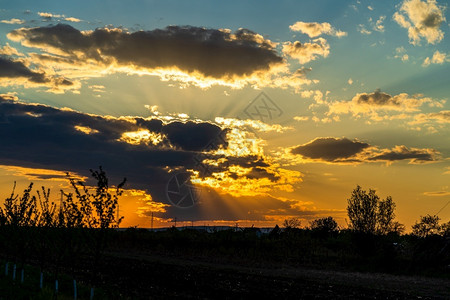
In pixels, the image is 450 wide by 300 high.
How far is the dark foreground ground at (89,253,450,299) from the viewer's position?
1331 inches

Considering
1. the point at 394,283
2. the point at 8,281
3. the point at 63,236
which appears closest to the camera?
the point at 63,236

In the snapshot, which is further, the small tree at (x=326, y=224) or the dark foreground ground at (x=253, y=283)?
the small tree at (x=326, y=224)

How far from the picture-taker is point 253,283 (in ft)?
133

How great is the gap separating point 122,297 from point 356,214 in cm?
4486

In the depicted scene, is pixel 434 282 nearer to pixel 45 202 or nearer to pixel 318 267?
pixel 318 267

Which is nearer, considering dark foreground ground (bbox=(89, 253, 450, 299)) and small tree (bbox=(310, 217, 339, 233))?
dark foreground ground (bbox=(89, 253, 450, 299))

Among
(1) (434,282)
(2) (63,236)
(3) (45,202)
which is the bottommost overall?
(1) (434,282)

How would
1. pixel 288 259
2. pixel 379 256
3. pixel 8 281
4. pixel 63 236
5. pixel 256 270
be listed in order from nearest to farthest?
1. pixel 63 236
2. pixel 8 281
3. pixel 256 270
4. pixel 379 256
5. pixel 288 259

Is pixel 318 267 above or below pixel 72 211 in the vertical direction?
below

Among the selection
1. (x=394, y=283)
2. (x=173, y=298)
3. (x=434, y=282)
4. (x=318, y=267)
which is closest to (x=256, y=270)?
(x=318, y=267)

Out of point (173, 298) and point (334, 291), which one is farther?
point (334, 291)

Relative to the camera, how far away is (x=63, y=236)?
28.6 metres

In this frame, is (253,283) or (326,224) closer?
(253,283)

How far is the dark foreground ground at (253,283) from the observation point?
33812mm
